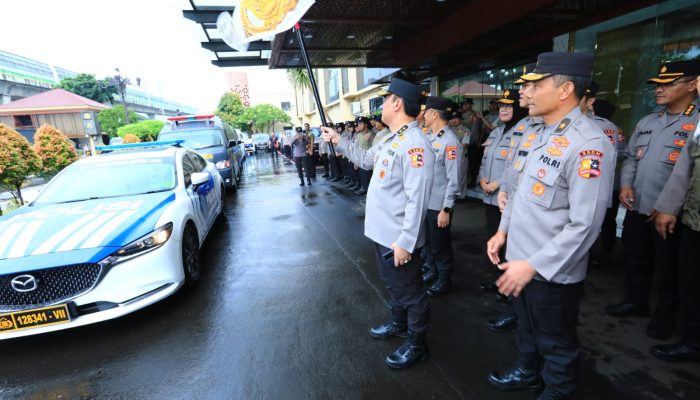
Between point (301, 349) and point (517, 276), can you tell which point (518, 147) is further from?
point (301, 349)

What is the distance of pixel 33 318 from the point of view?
9.03 feet

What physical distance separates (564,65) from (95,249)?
350 cm

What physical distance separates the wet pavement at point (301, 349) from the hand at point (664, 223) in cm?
89

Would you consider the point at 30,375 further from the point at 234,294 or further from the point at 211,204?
the point at 211,204

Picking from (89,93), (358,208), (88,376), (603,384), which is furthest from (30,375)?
(89,93)

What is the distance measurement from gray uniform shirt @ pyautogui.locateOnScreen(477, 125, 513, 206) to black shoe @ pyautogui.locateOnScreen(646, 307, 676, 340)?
1.47 metres

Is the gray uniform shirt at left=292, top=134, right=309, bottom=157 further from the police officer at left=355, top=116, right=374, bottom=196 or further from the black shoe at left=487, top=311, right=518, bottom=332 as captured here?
the black shoe at left=487, top=311, right=518, bottom=332

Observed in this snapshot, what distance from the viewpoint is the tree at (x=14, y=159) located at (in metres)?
6.81

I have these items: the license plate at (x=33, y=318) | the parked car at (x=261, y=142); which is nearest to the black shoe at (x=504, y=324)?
the license plate at (x=33, y=318)

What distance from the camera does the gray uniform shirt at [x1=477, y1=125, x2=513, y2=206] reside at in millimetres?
3348

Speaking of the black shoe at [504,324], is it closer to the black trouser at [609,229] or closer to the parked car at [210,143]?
the black trouser at [609,229]

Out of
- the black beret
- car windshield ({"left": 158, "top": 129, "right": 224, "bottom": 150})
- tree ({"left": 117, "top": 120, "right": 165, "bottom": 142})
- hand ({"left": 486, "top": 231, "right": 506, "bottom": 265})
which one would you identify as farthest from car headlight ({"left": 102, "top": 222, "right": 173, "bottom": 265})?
tree ({"left": 117, "top": 120, "right": 165, "bottom": 142})

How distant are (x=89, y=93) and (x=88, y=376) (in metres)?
64.0

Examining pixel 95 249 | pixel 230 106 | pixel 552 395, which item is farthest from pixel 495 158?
pixel 230 106
